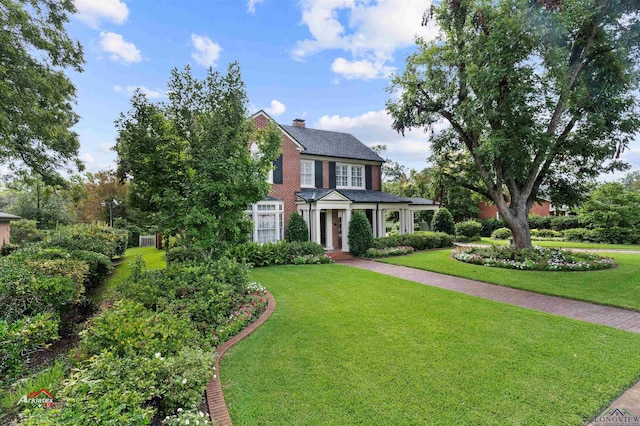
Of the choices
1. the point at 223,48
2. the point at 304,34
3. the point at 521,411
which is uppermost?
the point at 304,34

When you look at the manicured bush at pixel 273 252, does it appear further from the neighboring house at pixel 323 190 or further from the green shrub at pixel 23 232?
the green shrub at pixel 23 232

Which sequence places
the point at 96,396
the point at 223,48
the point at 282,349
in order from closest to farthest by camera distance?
the point at 96,396
the point at 282,349
the point at 223,48

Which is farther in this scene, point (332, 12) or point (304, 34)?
point (304, 34)

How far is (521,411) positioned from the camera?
3492 mm

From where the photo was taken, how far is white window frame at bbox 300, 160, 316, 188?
18.7 metres

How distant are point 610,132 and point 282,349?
51.4 feet

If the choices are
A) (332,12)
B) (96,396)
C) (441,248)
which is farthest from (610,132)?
(96,396)

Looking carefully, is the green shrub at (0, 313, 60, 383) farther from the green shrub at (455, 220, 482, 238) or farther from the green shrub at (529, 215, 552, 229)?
the green shrub at (529, 215, 552, 229)

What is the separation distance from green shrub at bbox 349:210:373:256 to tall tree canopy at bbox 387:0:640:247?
20.0 feet

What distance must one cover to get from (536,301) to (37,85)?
15104mm

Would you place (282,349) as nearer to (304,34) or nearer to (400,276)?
(400,276)

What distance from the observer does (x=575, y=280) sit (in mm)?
9930

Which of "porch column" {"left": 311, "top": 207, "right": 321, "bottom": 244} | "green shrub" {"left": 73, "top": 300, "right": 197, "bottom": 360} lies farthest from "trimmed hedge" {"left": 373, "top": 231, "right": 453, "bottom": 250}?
"green shrub" {"left": 73, "top": 300, "right": 197, "bottom": 360}

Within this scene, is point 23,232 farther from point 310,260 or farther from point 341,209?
point 341,209
